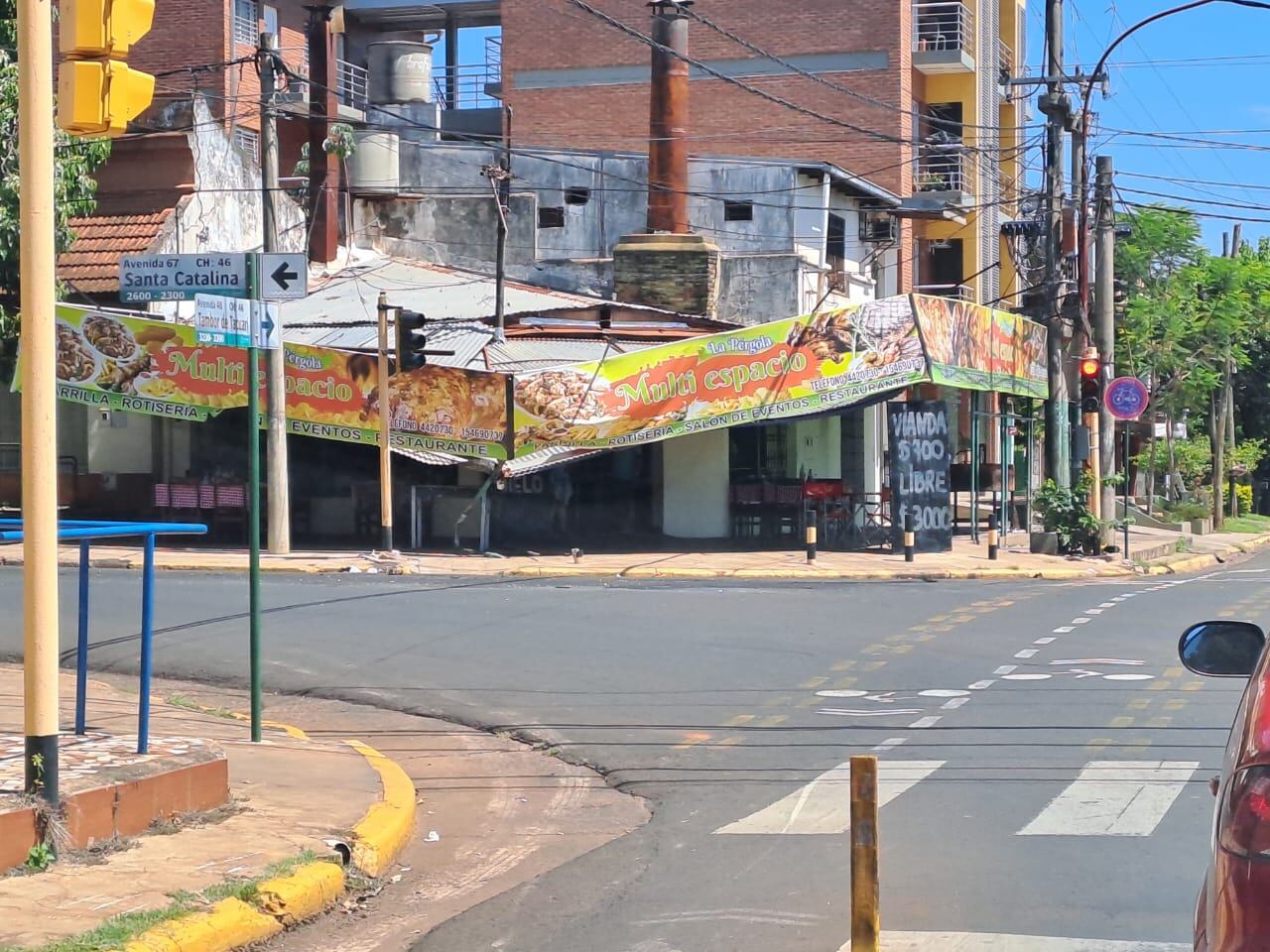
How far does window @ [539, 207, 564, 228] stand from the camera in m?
37.9

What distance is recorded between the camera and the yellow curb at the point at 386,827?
764 cm

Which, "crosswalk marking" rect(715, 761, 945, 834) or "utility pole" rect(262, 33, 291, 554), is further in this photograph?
"utility pole" rect(262, 33, 291, 554)

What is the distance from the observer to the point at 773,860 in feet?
24.7

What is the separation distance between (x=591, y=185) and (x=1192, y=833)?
3115 cm

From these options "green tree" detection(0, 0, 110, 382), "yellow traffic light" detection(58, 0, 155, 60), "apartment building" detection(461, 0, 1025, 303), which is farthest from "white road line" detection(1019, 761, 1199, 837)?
"apartment building" detection(461, 0, 1025, 303)

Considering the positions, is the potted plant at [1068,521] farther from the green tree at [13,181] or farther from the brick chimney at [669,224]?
the green tree at [13,181]

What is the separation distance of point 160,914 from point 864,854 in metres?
2.78

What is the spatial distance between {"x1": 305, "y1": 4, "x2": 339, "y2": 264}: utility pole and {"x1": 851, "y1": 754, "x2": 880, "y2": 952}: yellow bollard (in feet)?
106

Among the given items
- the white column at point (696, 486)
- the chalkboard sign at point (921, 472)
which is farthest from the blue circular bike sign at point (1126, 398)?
the white column at point (696, 486)

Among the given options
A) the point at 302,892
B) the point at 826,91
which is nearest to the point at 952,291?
the point at 826,91

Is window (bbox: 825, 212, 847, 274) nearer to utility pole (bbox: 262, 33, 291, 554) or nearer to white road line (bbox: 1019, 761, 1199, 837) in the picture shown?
utility pole (bbox: 262, 33, 291, 554)

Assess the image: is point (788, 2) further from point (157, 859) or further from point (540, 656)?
point (157, 859)

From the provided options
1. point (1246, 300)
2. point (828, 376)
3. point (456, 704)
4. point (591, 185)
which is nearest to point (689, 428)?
point (828, 376)

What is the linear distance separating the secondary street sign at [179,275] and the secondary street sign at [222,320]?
3.6 inches
